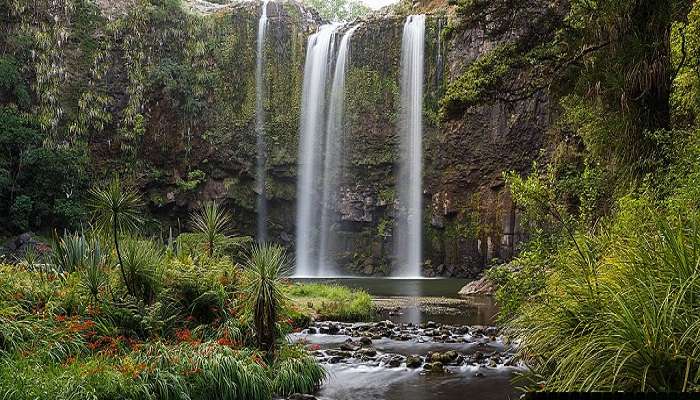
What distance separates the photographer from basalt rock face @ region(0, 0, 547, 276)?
35.3 meters

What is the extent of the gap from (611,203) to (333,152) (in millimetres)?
28842

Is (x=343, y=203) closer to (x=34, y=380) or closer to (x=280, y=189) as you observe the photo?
(x=280, y=189)

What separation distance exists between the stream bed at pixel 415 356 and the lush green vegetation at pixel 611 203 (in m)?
1.11

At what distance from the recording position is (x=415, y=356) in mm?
10648

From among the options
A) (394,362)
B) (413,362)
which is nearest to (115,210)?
(394,362)

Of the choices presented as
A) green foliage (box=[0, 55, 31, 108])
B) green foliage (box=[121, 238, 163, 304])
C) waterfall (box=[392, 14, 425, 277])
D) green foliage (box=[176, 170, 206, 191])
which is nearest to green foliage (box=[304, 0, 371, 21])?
waterfall (box=[392, 14, 425, 277])

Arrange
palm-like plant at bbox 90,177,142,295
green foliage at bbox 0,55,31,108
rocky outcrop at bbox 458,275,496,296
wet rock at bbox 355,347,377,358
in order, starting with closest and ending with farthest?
palm-like plant at bbox 90,177,142,295 → wet rock at bbox 355,347,377,358 → rocky outcrop at bbox 458,275,496,296 → green foliage at bbox 0,55,31,108

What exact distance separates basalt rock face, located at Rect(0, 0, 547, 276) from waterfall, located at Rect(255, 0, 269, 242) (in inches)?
14.4

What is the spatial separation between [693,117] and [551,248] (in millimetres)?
3766

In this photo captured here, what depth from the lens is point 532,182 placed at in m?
8.98

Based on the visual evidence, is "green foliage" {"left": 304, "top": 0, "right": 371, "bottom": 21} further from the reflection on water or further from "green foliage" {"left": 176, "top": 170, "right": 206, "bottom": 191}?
the reflection on water

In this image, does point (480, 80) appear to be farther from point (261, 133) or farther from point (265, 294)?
point (261, 133)

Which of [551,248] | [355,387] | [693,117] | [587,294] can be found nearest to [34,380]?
[355,387]

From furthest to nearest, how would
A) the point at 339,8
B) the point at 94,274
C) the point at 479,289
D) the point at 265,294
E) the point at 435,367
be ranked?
the point at 339,8
the point at 479,289
the point at 435,367
the point at 94,274
the point at 265,294
